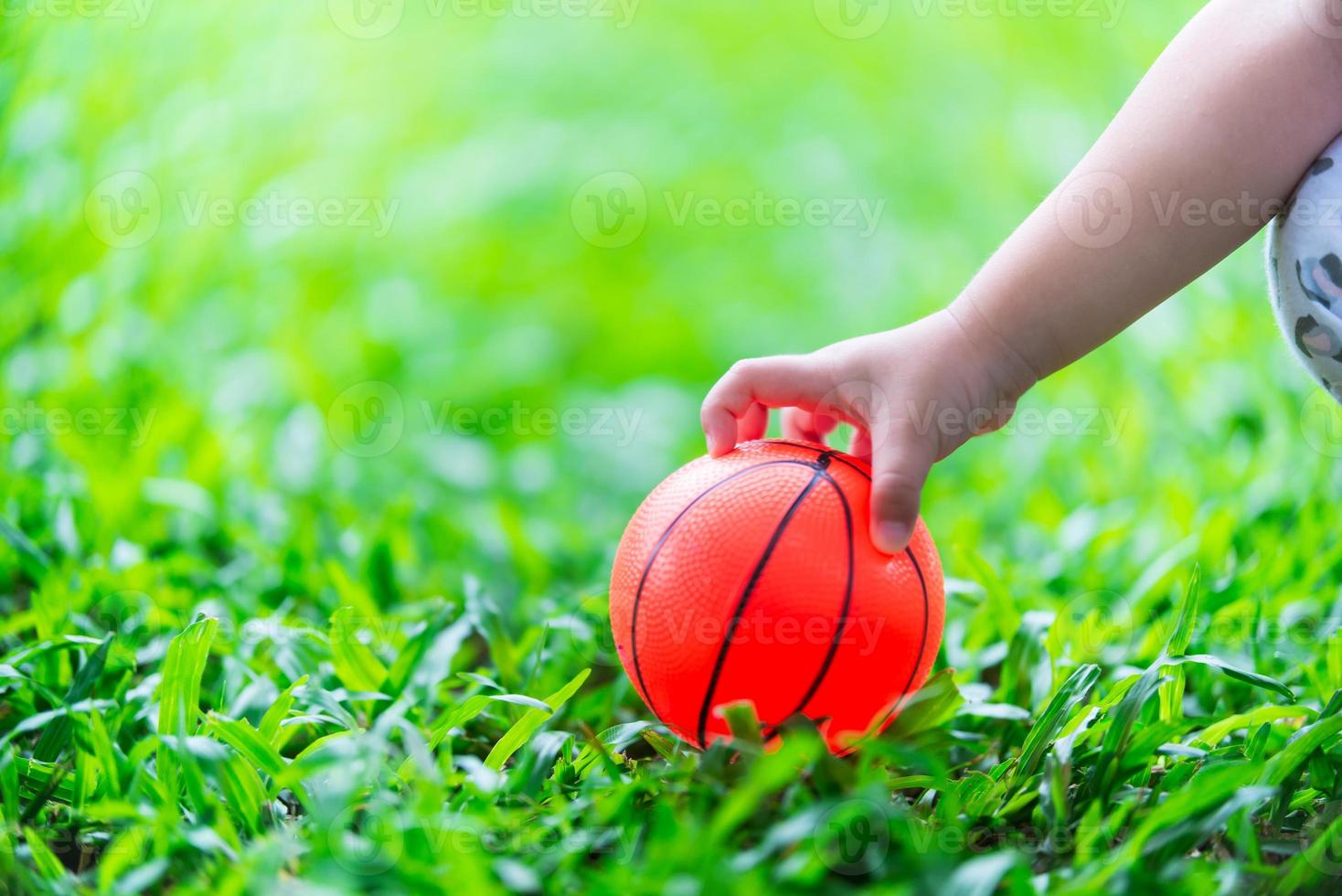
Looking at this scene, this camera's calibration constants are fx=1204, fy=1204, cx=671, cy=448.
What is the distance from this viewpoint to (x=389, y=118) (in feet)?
Result: 21.2

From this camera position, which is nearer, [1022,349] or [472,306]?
[1022,349]

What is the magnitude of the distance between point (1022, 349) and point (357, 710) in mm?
1385

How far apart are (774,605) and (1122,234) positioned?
2.65 feet

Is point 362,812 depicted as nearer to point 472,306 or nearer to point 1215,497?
point 1215,497

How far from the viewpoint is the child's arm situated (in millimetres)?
1871

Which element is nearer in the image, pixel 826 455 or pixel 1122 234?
pixel 1122 234

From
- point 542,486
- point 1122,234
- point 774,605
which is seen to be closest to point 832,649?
point 774,605

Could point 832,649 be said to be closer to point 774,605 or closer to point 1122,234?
point 774,605

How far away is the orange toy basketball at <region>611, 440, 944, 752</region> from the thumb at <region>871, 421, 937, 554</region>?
0.11ft

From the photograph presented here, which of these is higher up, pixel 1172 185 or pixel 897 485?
pixel 1172 185

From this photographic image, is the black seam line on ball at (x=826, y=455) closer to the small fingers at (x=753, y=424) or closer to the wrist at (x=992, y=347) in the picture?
the small fingers at (x=753, y=424)

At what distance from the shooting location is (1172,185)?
1.90 meters

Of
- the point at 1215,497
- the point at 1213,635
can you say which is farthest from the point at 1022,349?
the point at 1215,497

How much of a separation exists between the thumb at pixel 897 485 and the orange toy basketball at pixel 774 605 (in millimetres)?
35
